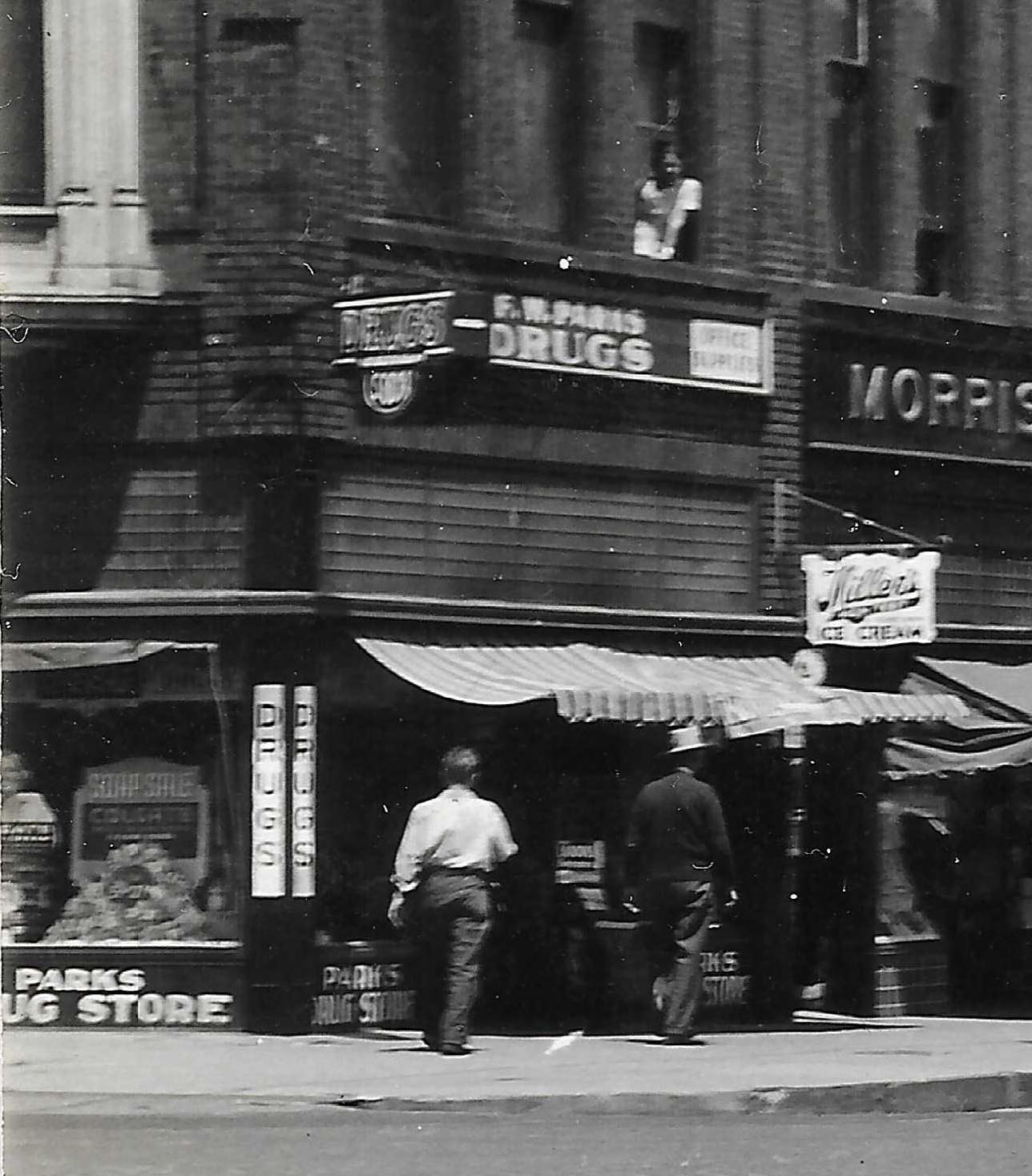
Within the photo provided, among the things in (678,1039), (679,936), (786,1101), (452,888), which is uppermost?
(452,888)

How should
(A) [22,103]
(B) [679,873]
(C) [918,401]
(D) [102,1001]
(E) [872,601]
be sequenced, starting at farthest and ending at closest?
(C) [918,401] < (E) [872,601] < (B) [679,873] < (D) [102,1001] < (A) [22,103]

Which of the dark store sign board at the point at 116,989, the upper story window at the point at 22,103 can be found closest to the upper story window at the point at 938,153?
the upper story window at the point at 22,103

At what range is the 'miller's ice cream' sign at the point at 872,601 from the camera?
1642 cm

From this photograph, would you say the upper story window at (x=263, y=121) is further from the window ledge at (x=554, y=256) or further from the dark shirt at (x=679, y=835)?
the dark shirt at (x=679, y=835)

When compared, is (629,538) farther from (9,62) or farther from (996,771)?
(9,62)

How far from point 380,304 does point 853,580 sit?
340cm

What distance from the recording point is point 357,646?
1555cm

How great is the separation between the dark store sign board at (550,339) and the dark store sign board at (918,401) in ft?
1.62

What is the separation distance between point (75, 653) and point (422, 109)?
356cm

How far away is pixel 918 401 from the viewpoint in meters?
18.0

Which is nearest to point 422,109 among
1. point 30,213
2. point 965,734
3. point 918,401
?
point 30,213

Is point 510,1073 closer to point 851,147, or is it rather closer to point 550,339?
point 550,339

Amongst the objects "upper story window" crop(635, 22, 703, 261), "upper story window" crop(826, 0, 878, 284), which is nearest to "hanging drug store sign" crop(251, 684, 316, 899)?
"upper story window" crop(635, 22, 703, 261)

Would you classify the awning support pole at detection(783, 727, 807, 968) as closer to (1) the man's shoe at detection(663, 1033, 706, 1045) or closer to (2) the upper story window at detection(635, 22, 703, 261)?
(1) the man's shoe at detection(663, 1033, 706, 1045)
